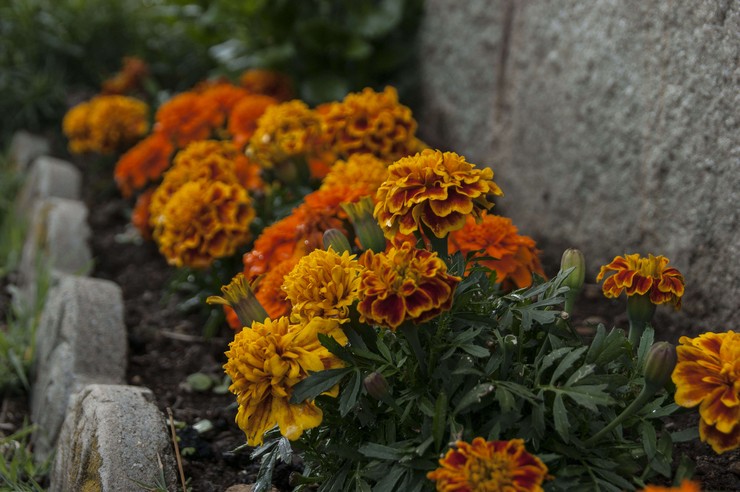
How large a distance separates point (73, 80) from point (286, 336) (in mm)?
3977

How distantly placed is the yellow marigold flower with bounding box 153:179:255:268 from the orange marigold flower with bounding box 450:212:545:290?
84 cm

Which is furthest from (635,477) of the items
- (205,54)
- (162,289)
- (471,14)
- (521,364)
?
(205,54)

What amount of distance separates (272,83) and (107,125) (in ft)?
2.57

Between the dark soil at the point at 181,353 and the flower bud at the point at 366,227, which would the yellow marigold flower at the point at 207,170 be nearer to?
the dark soil at the point at 181,353

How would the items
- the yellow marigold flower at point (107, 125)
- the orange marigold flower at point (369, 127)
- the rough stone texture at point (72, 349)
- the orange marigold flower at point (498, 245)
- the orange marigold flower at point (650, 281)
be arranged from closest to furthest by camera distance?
the orange marigold flower at point (650, 281), the orange marigold flower at point (498, 245), the rough stone texture at point (72, 349), the orange marigold flower at point (369, 127), the yellow marigold flower at point (107, 125)

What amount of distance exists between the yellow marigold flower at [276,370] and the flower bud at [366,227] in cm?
28

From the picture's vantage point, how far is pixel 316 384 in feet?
4.91

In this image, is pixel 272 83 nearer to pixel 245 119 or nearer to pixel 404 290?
pixel 245 119

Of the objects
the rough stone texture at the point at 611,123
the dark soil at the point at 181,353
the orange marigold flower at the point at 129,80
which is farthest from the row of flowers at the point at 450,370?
the orange marigold flower at the point at 129,80

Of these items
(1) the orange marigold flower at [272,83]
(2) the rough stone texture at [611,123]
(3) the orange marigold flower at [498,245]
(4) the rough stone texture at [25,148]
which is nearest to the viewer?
(3) the orange marigold flower at [498,245]

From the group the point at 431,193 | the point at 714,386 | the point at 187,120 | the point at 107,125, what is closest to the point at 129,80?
the point at 107,125

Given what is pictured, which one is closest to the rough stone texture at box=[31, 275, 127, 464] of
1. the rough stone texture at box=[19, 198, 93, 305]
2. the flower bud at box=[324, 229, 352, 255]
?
the rough stone texture at box=[19, 198, 93, 305]

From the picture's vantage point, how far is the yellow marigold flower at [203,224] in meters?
2.51

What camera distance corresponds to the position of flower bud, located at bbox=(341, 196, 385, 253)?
1768mm
